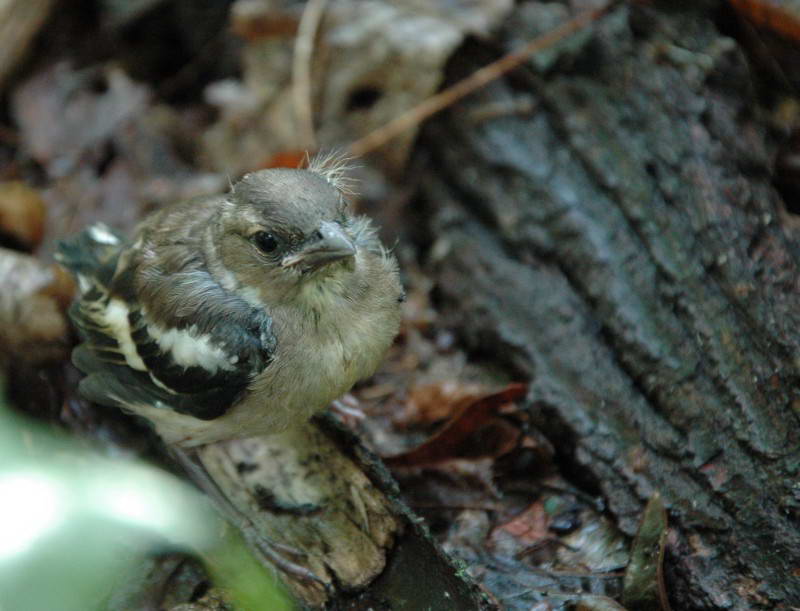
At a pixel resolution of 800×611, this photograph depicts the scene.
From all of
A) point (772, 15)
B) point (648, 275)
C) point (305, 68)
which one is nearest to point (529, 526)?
point (648, 275)

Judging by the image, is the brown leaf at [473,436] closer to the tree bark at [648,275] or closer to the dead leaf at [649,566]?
the tree bark at [648,275]

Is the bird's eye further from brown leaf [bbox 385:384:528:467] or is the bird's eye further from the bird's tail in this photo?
brown leaf [bbox 385:384:528:467]

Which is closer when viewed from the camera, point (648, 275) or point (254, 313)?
point (254, 313)

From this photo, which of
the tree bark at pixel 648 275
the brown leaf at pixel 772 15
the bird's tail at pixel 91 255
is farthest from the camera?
the brown leaf at pixel 772 15

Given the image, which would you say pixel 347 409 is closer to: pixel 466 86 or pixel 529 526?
pixel 529 526

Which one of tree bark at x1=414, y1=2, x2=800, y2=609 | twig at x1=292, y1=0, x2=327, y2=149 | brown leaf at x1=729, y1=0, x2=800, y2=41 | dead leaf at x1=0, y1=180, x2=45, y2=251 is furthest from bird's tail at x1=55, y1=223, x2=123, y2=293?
brown leaf at x1=729, y1=0, x2=800, y2=41

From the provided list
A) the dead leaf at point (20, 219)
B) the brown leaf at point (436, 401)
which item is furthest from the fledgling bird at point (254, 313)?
the dead leaf at point (20, 219)
